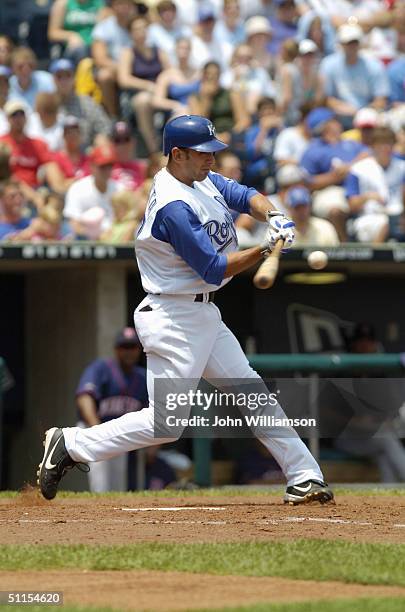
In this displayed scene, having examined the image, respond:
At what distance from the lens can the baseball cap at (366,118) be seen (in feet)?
45.0

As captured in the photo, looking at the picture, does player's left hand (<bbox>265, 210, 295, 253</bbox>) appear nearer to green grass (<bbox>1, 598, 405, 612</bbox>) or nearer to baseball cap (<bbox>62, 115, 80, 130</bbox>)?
green grass (<bbox>1, 598, 405, 612</bbox>)

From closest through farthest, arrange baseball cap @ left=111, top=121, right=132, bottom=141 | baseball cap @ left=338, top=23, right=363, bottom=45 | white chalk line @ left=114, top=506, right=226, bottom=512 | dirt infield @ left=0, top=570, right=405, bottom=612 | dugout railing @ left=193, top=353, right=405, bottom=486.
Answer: dirt infield @ left=0, top=570, right=405, bottom=612
white chalk line @ left=114, top=506, right=226, bottom=512
dugout railing @ left=193, top=353, right=405, bottom=486
baseball cap @ left=111, top=121, right=132, bottom=141
baseball cap @ left=338, top=23, right=363, bottom=45

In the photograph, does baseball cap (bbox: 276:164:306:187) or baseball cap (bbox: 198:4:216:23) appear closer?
baseball cap (bbox: 276:164:306:187)

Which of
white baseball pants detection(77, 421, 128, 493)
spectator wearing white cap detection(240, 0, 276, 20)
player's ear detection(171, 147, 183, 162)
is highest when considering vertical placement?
spectator wearing white cap detection(240, 0, 276, 20)

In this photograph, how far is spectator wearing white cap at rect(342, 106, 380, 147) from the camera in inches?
539

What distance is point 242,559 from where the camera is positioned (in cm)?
506

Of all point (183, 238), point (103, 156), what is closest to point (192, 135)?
point (183, 238)

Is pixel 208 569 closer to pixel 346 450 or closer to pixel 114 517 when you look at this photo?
pixel 114 517

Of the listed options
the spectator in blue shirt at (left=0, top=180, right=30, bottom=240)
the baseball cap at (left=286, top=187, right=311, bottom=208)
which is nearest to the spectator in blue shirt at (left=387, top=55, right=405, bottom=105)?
the baseball cap at (left=286, top=187, right=311, bottom=208)

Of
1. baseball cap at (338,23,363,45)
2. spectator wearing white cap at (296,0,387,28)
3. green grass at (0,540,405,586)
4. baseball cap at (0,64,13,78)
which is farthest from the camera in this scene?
spectator wearing white cap at (296,0,387,28)

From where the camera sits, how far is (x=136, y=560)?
5.05 meters

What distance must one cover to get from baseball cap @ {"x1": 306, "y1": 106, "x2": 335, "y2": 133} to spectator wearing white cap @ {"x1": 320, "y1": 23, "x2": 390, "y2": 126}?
1.96ft

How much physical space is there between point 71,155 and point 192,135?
6230 millimetres

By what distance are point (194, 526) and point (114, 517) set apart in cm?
59
